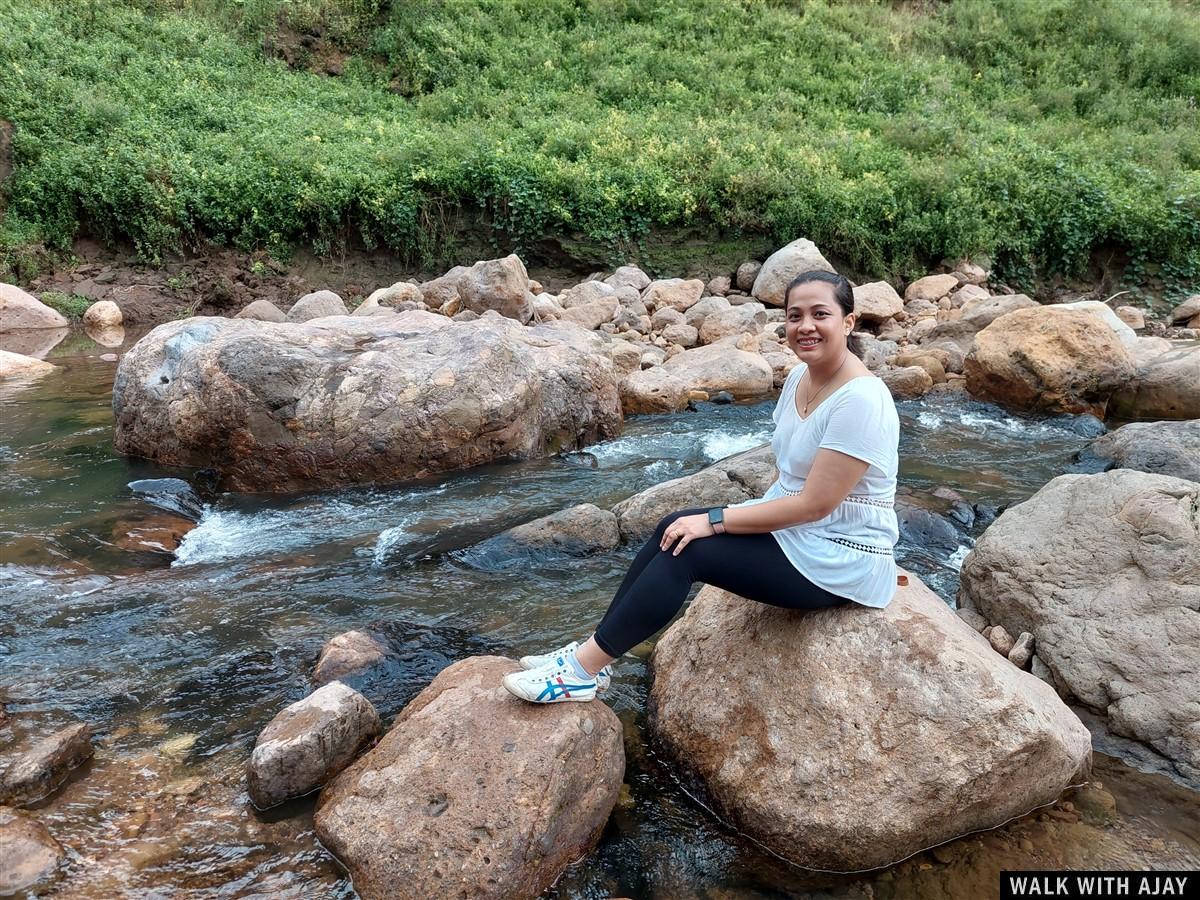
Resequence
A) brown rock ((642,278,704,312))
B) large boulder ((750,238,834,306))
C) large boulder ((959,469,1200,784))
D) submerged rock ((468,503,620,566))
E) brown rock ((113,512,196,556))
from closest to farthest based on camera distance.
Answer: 1. large boulder ((959,469,1200,784))
2. submerged rock ((468,503,620,566))
3. brown rock ((113,512,196,556))
4. brown rock ((642,278,704,312))
5. large boulder ((750,238,834,306))

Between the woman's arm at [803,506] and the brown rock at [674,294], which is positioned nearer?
the woman's arm at [803,506]

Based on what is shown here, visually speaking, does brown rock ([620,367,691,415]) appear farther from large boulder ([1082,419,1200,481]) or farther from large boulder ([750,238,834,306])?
large boulder ([750,238,834,306])

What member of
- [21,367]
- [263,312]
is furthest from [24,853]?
[263,312]

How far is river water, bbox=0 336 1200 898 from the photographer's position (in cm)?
310

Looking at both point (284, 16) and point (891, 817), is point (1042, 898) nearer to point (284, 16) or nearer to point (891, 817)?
point (891, 817)

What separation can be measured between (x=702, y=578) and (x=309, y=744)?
1.71 metres

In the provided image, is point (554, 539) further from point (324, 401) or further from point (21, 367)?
point (21, 367)

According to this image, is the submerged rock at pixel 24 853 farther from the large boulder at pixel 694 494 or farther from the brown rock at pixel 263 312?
the brown rock at pixel 263 312

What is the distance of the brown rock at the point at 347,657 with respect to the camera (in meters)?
4.21

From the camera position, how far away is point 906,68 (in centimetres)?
2280

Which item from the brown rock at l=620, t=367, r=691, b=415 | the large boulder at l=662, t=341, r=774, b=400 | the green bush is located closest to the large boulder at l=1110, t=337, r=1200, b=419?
the large boulder at l=662, t=341, r=774, b=400

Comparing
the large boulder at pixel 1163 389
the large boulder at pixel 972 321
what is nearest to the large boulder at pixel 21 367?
the large boulder at pixel 972 321

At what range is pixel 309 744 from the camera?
3.39 meters

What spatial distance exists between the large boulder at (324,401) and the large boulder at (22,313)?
9.15 meters
